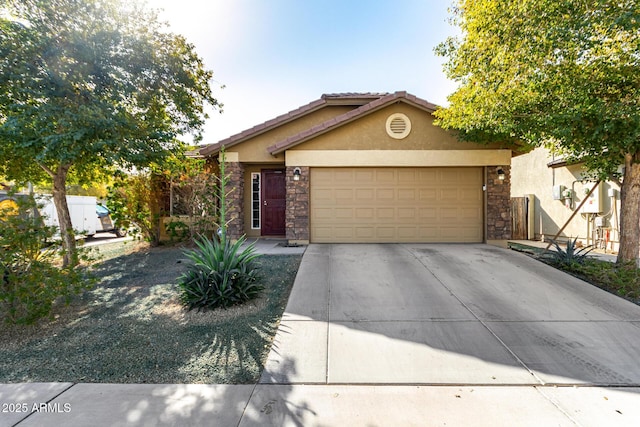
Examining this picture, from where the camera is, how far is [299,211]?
8.76 m

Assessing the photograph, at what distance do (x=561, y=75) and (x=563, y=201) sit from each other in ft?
26.9

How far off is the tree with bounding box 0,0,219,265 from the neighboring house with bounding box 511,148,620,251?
11.3 metres

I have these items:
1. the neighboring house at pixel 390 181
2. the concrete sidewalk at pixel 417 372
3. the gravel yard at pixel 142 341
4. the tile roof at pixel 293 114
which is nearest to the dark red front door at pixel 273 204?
the neighboring house at pixel 390 181

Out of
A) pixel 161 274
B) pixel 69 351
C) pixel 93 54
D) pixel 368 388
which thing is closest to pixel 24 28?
pixel 93 54

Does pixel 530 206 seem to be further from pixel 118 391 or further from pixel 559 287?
pixel 118 391

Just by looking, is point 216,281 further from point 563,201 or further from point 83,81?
point 563,201

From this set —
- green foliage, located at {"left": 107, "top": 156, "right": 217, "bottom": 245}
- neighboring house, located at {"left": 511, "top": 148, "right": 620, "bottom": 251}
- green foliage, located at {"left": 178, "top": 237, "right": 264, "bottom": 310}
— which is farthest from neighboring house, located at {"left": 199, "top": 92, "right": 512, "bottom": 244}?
green foliage, located at {"left": 178, "top": 237, "right": 264, "bottom": 310}

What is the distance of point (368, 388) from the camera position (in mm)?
2688

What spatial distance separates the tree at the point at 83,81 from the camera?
573 centimetres

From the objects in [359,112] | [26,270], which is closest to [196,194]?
[26,270]

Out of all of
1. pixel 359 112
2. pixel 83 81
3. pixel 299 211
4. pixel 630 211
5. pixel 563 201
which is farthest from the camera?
pixel 563 201

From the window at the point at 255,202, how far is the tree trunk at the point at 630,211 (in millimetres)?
9605

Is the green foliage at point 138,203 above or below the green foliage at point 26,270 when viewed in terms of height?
above

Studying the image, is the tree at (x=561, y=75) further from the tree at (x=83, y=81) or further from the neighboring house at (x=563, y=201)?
the tree at (x=83, y=81)
